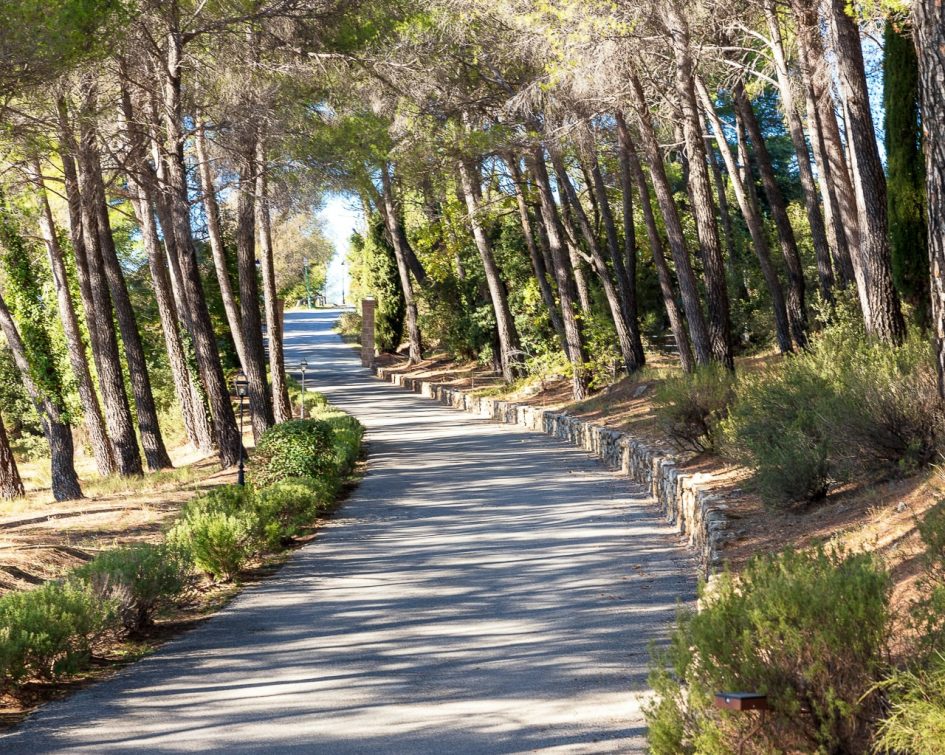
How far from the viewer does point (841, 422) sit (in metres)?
9.02

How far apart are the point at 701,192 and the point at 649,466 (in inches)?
174

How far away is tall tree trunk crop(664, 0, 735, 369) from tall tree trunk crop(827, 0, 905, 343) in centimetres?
416

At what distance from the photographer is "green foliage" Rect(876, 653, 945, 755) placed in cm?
358

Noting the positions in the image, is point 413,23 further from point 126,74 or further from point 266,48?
point 126,74

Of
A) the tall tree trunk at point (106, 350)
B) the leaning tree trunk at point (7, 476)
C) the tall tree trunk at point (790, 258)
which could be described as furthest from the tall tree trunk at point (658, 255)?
the leaning tree trunk at point (7, 476)

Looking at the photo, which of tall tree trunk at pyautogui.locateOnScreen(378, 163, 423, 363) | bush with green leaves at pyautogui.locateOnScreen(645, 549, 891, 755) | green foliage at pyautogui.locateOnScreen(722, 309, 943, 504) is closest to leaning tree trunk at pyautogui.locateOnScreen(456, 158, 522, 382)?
tall tree trunk at pyautogui.locateOnScreen(378, 163, 423, 363)

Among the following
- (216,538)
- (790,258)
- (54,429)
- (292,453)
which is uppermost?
(790,258)

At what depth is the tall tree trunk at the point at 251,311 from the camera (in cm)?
2038

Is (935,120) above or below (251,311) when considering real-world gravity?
below

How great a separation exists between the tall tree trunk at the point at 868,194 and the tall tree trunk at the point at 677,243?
19.8 ft

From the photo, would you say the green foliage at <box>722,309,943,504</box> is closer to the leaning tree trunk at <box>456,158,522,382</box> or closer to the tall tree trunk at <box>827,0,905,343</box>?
the tall tree trunk at <box>827,0,905,343</box>

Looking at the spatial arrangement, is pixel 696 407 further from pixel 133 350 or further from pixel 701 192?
pixel 133 350

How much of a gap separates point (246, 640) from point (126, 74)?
40.0ft

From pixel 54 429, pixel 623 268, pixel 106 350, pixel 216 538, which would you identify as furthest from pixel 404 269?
pixel 216 538
